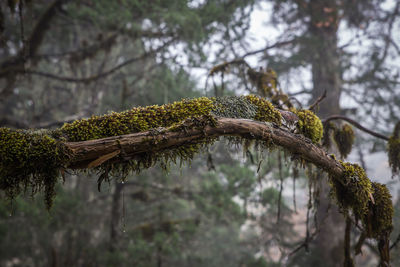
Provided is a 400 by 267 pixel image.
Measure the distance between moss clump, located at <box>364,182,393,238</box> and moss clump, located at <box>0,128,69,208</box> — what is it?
288cm

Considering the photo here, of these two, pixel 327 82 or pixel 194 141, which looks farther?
pixel 327 82

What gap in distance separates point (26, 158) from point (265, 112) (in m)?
1.88

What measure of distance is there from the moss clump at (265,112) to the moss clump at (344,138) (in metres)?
1.49

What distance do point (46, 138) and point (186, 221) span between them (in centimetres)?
659

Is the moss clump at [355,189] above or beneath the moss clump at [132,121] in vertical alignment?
beneath

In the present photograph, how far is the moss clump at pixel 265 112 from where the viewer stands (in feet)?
7.13

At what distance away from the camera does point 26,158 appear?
1.45m

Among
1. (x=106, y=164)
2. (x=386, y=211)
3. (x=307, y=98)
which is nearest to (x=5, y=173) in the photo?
(x=106, y=164)

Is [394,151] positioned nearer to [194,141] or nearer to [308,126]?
[308,126]

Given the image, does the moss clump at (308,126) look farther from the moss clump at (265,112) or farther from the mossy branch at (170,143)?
the moss clump at (265,112)

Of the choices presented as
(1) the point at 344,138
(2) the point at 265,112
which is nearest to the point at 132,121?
(2) the point at 265,112

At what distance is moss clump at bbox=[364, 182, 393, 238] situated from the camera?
7.86ft

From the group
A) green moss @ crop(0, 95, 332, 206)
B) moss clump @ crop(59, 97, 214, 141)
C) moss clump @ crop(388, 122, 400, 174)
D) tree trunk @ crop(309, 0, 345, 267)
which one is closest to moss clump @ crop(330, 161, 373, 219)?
green moss @ crop(0, 95, 332, 206)

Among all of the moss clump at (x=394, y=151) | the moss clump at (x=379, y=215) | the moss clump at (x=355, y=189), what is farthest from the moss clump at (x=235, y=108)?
the moss clump at (x=394, y=151)
